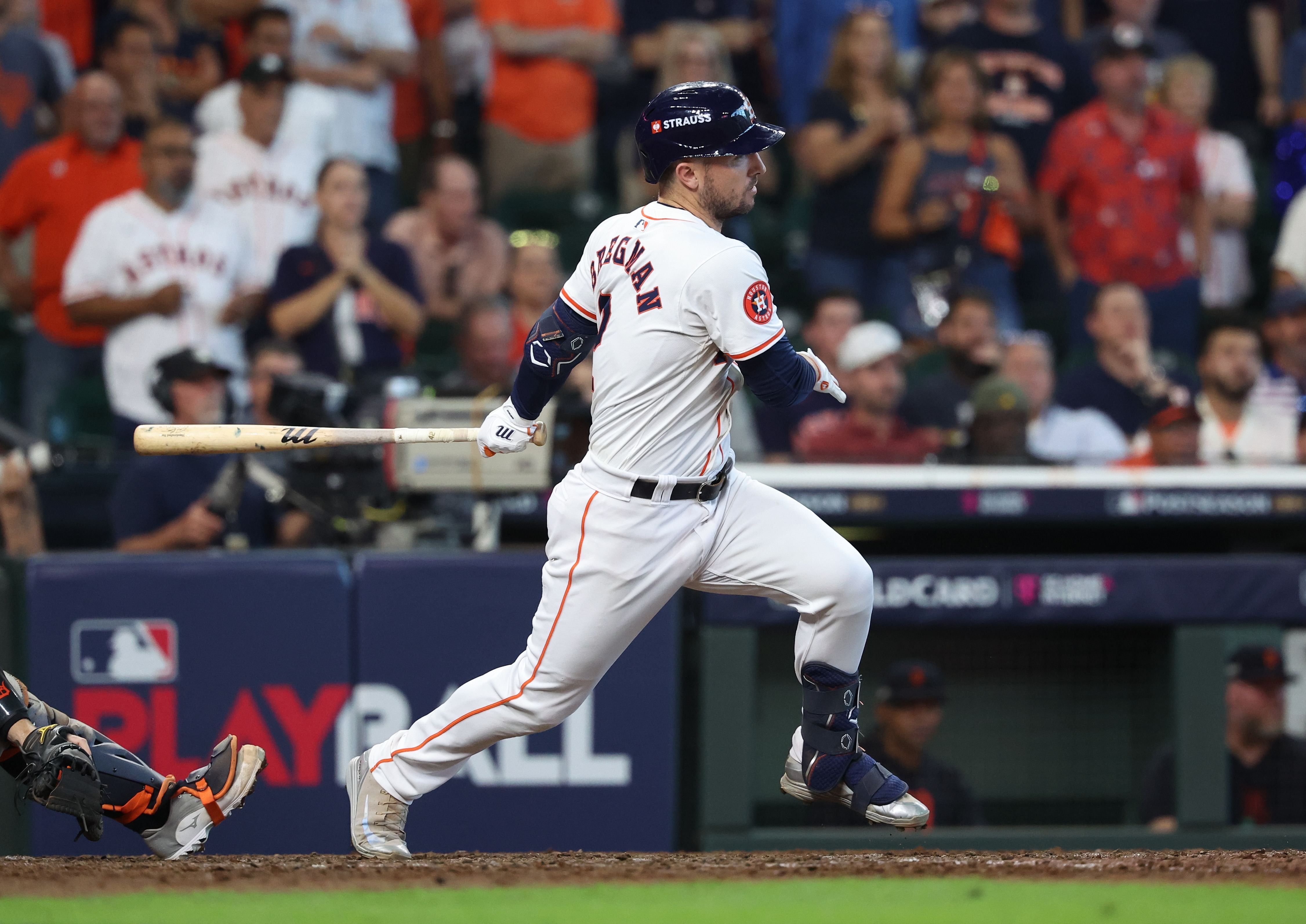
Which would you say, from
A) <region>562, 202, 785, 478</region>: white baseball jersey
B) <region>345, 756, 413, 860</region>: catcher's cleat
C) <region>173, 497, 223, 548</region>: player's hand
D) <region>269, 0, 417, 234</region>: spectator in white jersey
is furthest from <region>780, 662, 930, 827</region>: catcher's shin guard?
<region>269, 0, 417, 234</region>: spectator in white jersey

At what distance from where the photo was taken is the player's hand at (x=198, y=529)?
5.52 meters

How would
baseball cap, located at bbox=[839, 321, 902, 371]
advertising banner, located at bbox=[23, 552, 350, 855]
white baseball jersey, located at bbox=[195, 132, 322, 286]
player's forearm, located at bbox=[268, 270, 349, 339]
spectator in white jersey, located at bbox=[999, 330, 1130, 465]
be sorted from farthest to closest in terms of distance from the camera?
1. white baseball jersey, located at bbox=[195, 132, 322, 286]
2. player's forearm, located at bbox=[268, 270, 349, 339]
3. spectator in white jersey, located at bbox=[999, 330, 1130, 465]
4. baseball cap, located at bbox=[839, 321, 902, 371]
5. advertising banner, located at bbox=[23, 552, 350, 855]

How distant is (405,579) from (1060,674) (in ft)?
7.23

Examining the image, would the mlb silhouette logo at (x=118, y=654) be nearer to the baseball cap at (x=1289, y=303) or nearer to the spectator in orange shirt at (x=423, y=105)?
the spectator in orange shirt at (x=423, y=105)

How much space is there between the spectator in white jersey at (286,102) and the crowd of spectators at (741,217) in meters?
0.02

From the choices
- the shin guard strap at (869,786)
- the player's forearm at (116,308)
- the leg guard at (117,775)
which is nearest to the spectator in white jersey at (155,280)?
the player's forearm at (116,308)

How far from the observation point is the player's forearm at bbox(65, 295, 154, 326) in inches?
269

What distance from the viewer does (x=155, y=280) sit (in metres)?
6.90

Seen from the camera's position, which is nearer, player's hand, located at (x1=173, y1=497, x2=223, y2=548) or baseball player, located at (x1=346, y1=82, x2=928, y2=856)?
baseball player, located at (x1=346, y1=82, x2=928, y2=856)

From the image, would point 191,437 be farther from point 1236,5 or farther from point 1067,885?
point 1236,5

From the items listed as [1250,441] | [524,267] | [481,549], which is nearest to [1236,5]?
[1250,441]

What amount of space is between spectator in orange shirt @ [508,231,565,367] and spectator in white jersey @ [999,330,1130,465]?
1.93 meters

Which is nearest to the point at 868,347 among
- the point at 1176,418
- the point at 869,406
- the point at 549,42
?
the point at 869,406

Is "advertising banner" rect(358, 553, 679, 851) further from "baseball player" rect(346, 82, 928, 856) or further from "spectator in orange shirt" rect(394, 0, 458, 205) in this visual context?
"spectator in orange shirt" rect(394, 0, 458, 205)
